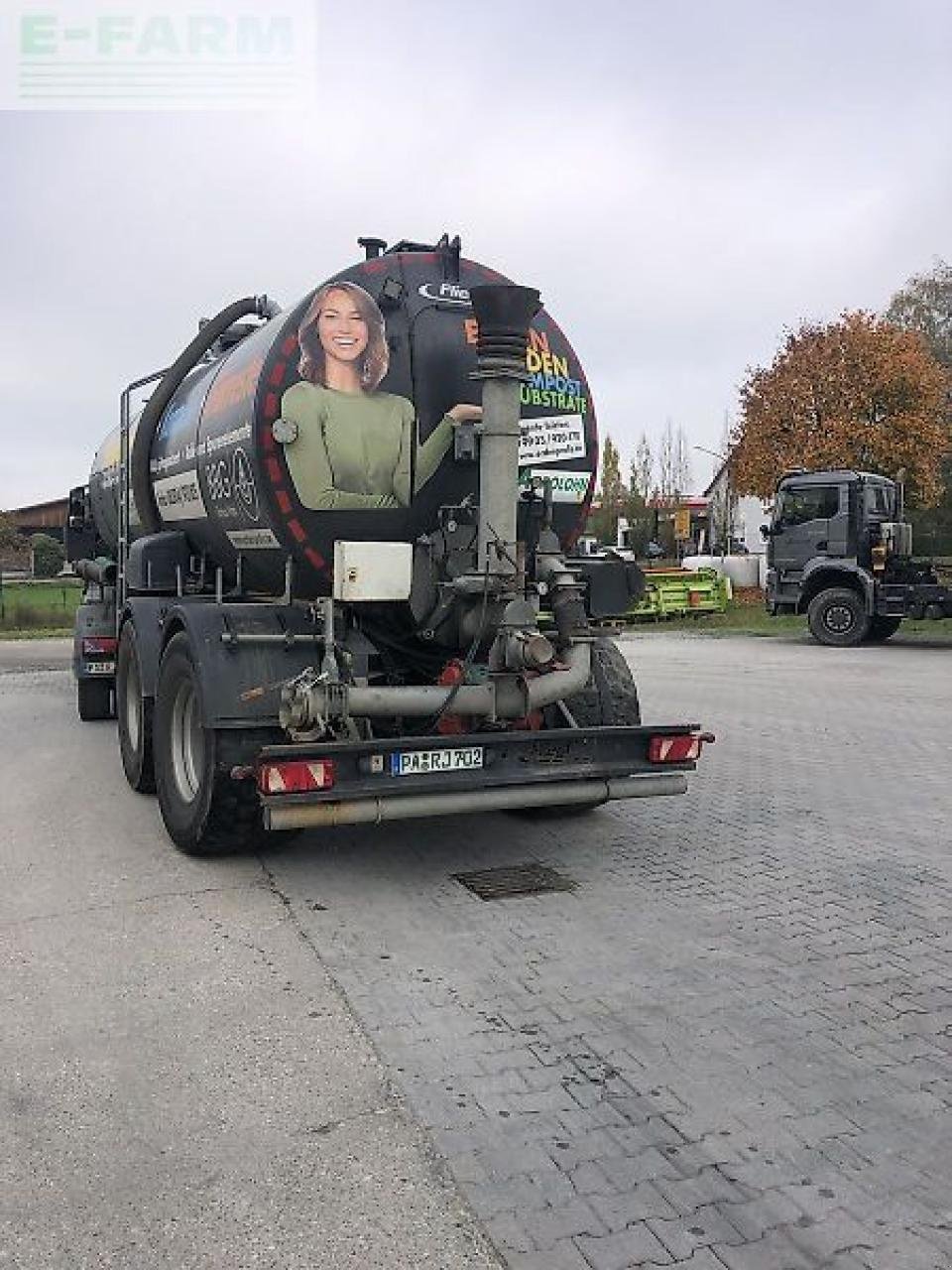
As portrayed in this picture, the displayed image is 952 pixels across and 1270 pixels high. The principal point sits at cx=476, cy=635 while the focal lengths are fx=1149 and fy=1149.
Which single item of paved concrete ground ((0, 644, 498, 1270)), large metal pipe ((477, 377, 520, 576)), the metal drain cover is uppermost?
large metal pipe ((477, 377, 520, 576))

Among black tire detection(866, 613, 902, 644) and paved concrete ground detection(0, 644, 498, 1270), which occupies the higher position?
black tire detection(866, 613, 902, 644)

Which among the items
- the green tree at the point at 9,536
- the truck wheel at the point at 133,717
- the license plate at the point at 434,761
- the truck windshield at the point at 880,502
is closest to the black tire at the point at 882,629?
the truck windshield at the point at 880,502

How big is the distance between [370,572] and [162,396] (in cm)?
373

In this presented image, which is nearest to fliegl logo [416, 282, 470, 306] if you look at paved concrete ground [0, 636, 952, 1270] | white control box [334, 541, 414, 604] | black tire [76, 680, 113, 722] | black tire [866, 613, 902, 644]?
white control box [334, 541, 414, 604]

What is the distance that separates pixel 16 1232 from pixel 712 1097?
1.99 m

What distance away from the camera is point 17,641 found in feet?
77.4

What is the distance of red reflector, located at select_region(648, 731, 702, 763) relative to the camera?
20.4 feet

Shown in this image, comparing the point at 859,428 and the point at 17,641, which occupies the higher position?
the point at 859,428

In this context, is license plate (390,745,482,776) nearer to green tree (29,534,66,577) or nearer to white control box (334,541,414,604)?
white control box (334,541,414,604)

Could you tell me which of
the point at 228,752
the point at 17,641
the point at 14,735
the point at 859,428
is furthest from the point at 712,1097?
the point at 859,428

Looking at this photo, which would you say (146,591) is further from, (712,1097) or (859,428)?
(859,428)

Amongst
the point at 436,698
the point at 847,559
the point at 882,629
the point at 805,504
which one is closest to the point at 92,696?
the point at 436,698

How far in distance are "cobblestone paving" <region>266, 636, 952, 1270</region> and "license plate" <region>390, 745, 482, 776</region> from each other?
0.61 metres

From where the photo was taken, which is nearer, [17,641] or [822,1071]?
[822,1071]
